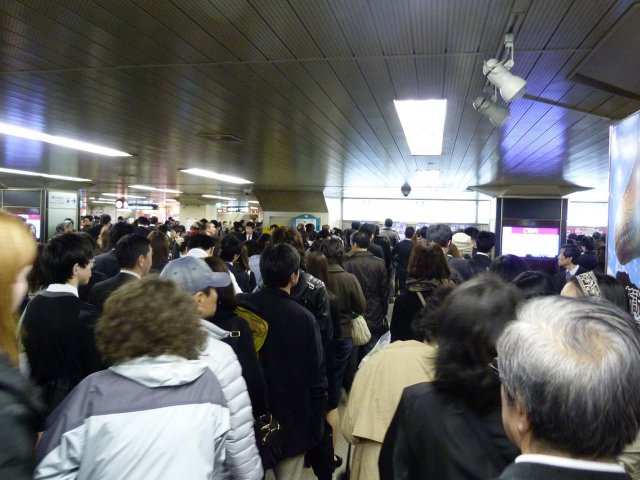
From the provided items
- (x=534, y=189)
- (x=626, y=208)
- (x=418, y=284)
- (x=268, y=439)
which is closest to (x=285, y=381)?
(x=268, y=439)

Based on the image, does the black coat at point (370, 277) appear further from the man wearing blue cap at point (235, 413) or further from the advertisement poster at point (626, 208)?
the man wearing blue cap at point (235, 413)

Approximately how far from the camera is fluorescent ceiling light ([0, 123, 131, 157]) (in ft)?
20.8

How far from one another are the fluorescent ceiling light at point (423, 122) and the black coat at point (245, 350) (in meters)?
3.22

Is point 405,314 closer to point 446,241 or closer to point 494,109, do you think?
point 446,241

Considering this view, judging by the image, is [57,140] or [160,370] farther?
[57,140]

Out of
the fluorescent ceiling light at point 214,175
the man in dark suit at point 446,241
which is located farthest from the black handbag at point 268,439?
the fluorescent ceiling light at point 214,175

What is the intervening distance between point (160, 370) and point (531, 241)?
10.9 m

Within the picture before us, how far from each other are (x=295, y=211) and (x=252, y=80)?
12287 mm

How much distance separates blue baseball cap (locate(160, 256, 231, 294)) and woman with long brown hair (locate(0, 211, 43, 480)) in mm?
876

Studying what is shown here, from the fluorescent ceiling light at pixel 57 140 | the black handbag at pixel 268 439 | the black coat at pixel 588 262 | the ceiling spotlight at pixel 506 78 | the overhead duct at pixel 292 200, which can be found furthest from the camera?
the overhead duct at pixel 292 200

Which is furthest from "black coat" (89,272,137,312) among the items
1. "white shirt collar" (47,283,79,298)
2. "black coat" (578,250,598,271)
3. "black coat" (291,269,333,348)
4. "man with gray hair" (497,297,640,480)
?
"black coat" (578,250,598,271)

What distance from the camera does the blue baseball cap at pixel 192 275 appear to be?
2.12m

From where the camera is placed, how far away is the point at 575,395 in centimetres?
82

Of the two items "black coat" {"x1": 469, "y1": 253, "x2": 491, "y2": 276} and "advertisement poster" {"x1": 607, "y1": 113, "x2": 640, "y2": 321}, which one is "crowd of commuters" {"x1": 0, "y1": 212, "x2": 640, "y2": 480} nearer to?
"advertisement poster" {"x1": 607, "y1": 113, "x2": 640, "y2": 321}
